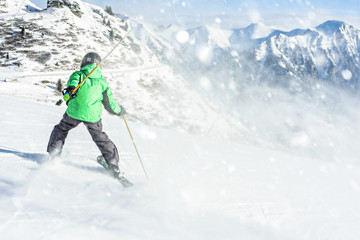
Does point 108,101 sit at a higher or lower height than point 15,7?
higher

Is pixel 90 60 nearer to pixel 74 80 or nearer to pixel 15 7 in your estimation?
pixel 74 80

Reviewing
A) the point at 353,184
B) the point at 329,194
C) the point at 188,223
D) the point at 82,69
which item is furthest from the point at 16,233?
the point at 353,184

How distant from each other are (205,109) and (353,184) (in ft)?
121

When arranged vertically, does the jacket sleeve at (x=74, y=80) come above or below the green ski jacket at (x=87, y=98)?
above

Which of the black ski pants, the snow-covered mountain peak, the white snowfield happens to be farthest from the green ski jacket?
the snow-covered mountain peak

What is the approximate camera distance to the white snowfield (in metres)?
2.59

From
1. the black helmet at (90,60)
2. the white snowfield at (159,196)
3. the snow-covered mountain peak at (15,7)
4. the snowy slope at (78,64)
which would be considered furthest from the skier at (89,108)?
the snow-covered mountain peak at (15,7)

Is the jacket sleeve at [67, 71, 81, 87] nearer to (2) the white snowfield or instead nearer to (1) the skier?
(1) the skier

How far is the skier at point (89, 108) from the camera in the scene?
3871 millimetres

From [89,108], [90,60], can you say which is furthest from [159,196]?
[90,60]

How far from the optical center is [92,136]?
4168 mm

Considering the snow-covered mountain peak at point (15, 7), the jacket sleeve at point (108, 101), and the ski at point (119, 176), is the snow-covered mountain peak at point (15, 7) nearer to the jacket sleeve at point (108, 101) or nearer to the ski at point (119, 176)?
the jacket sleeve at point (108, 101)

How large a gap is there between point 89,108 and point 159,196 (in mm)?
1781

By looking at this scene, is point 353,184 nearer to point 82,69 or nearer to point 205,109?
point 82,69
